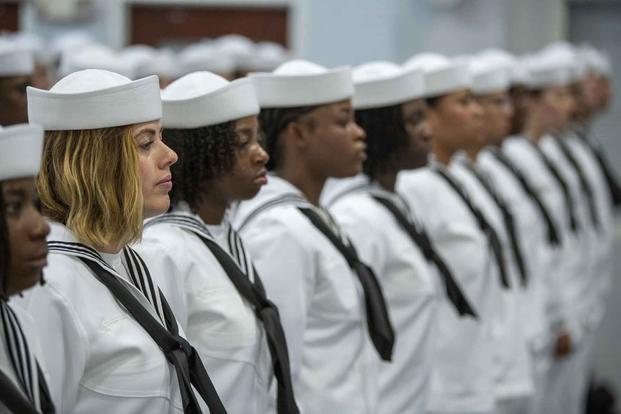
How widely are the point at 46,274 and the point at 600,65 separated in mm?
7088

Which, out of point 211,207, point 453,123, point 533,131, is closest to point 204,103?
point 211,207

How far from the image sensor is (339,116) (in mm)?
3947

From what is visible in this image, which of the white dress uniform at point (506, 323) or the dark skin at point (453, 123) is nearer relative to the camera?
the dark skin at point (453, 123)

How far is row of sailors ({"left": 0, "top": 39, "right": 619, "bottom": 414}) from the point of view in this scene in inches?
104

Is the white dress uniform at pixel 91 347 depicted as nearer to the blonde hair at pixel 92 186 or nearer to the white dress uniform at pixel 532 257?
the blonde hair at pixel 92 186


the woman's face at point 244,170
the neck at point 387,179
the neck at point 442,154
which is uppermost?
the woman's face at point 244,170

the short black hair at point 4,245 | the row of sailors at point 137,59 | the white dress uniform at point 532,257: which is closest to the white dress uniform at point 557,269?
the white dress uniform at point 532,257

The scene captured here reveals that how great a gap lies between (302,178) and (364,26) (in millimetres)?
5712

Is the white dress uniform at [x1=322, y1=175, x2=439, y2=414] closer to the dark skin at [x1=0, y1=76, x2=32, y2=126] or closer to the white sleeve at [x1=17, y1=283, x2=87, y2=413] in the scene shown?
the dark skin at [x1=0, y1=76, x2=32, y2=126]

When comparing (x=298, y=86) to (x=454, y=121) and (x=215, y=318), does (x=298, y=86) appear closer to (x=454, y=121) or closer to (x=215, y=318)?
(x=215, y=318)

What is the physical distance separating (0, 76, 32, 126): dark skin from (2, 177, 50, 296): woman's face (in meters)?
2.41

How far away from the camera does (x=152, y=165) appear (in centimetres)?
283

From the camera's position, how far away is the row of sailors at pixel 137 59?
5.79 m

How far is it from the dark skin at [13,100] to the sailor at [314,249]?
113 centimetres
